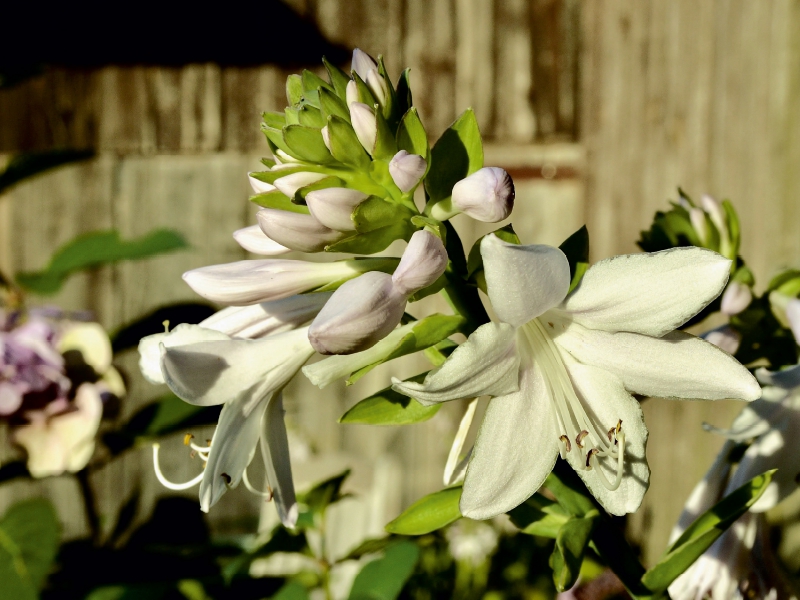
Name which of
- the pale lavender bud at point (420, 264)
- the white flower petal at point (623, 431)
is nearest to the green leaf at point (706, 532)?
the white flower petal at point (623, 431)

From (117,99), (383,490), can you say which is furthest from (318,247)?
(117,99)

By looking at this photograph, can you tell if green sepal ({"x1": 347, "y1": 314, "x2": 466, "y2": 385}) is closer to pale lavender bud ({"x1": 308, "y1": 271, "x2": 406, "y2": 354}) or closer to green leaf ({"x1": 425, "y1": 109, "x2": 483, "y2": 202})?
pale lavender bud ({"x1": 308, "y1": 271, "x2": 406, "y2": 354})

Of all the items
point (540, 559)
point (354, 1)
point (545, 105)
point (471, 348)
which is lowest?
point (540, 559)

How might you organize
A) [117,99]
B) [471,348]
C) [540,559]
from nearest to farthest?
1. [471,348]
2. [540,559]
3. [117,99]

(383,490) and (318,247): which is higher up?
(318,247)

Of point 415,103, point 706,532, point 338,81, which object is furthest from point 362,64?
point 415,103

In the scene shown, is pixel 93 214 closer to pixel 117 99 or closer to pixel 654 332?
pixel 117 99

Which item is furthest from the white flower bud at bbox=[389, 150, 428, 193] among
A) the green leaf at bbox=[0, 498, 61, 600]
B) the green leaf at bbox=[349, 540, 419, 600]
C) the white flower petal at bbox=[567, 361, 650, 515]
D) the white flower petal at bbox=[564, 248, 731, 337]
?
the green leaf at bbox=[0, 498, 61, 600]

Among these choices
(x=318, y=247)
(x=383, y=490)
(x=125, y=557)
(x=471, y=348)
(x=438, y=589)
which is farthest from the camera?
(x=383, y=490)
